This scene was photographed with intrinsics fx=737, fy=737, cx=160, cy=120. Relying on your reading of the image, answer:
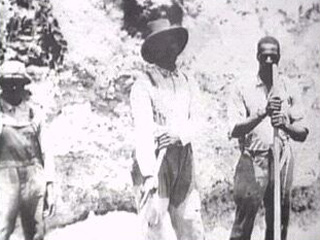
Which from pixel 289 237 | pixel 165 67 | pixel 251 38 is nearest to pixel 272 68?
pixel 251 38

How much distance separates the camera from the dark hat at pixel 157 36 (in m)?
1.76

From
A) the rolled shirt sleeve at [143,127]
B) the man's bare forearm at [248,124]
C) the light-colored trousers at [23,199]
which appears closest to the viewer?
the light-colored trousers at [23,199]

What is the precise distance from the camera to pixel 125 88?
175 centimetres

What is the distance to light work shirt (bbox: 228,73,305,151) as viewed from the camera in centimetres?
186

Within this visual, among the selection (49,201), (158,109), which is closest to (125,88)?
(158,109)

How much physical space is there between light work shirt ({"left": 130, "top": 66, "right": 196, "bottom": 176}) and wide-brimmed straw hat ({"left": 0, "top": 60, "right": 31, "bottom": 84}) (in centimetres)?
25

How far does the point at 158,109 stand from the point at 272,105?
0.32m

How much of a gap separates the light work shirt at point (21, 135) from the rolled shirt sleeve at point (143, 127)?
22 cm

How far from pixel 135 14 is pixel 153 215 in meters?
0.48

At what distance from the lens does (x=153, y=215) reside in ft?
5.74

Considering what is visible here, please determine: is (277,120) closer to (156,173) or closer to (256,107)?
(256,107)

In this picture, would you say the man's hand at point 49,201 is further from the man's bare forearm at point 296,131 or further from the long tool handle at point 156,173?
the man's bare forearm at point 296,131

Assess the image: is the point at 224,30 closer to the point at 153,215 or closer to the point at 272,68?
the point at 272,68

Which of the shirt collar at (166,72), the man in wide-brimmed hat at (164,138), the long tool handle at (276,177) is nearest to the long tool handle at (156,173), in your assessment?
the man in wide-brimmed hat at (164,138)
